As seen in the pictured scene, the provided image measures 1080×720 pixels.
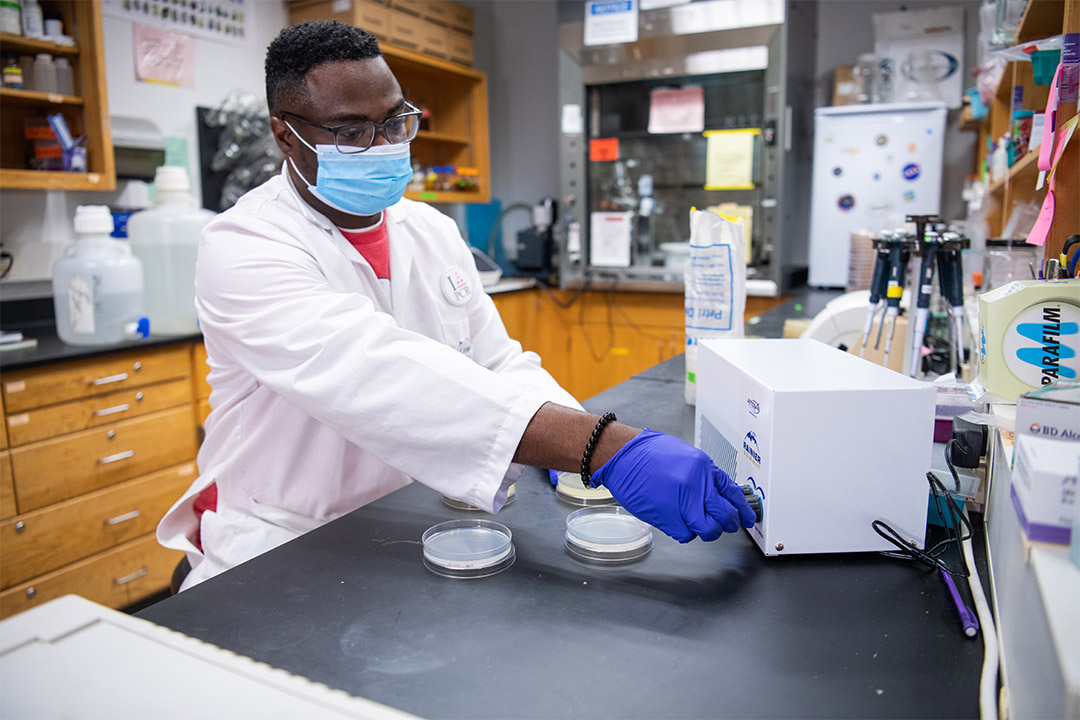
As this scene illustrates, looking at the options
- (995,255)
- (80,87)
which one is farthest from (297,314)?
(80,87)

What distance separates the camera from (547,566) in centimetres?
76

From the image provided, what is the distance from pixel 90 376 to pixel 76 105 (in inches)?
39.3

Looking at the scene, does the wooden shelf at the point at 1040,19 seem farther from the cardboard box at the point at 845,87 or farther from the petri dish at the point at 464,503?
the cardboard box at the point at 845,87

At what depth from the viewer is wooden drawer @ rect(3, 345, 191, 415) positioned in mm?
1954

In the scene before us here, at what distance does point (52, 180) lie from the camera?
7.62 ft

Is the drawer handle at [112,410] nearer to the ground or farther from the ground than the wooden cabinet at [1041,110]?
nearer to the ground

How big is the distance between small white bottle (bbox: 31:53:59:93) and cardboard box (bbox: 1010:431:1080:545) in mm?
2825

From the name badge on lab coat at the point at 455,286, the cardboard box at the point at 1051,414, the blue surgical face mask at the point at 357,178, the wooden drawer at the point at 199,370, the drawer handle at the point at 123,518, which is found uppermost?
the blue surgical face mask at the point at 357,178

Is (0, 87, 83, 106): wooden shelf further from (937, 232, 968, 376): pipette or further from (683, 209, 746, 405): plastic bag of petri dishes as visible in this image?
(937, 232, 968, 376): pipette

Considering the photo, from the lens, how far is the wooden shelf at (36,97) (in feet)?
7.47

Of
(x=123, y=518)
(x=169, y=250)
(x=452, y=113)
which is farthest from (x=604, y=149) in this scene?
(x=123, y=518)

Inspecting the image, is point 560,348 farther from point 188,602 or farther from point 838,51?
point 188,602

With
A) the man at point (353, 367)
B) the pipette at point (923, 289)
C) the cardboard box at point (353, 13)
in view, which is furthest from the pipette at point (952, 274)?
the cardboard box at point (353, 13)

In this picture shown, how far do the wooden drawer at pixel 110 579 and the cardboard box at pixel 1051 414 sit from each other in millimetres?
2174
